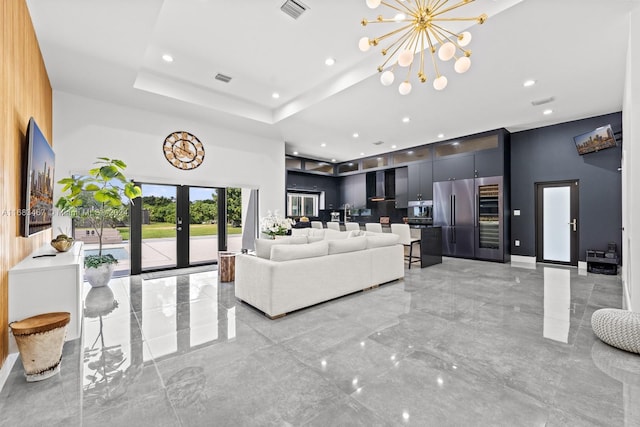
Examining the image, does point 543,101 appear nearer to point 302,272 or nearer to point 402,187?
point 402,187

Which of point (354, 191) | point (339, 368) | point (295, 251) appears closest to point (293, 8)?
point (295, 251)

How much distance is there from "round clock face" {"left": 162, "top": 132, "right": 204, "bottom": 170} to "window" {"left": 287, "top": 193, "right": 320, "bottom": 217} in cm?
370

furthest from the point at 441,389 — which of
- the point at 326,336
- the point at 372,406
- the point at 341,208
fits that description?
the point at 341,208

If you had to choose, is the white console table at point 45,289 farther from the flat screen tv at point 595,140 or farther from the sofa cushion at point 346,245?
the flat screen tv at point 595,140

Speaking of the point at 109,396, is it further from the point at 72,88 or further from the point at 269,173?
the point at 269,173

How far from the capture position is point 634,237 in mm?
2773

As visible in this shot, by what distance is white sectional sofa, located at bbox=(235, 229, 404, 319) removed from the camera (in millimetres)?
3090

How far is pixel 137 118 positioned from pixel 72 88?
0.98 m

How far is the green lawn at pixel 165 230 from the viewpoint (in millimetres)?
5363

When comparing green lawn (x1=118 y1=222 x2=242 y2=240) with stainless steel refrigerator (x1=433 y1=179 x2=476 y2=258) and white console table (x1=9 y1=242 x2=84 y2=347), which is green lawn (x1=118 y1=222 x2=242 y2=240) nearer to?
white console table (x1=9 y1=242 x2=84 y2=347)

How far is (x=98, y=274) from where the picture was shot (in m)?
4.25

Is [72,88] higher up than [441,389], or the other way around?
[72,88]

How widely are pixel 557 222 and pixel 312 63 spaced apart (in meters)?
6.34

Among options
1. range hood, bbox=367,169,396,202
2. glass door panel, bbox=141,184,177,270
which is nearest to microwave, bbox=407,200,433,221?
range hood, bbox=367,169,396,202
